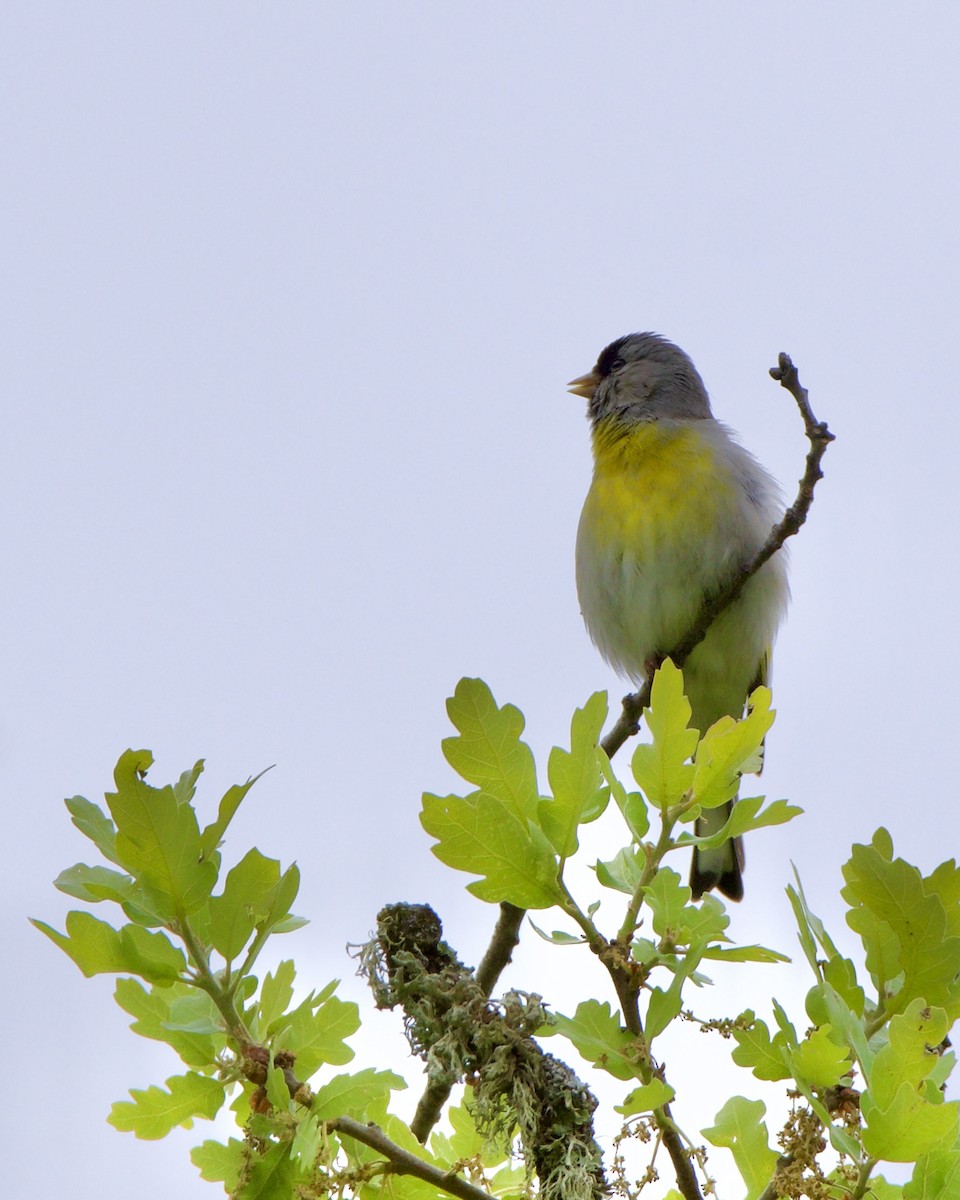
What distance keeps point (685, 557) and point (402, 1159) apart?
3657 mm

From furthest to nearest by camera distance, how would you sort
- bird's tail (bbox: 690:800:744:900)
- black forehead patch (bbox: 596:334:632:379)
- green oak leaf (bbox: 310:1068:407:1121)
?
black forehead patch (bbox: 596:334:632:379)
bird's tail (bbox: 690:800:744:900)
green oak leaf (bbox: 310:1068:407:1121)

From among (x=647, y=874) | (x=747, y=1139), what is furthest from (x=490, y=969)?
(x=647, y=874)

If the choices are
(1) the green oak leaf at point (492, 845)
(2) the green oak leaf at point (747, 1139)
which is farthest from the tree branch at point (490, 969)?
(1) the green oak leaf at point (492, 845)

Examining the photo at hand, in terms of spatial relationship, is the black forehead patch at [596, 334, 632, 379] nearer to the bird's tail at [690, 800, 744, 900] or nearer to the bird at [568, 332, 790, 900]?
the bird at [568, 332, 790, 900]

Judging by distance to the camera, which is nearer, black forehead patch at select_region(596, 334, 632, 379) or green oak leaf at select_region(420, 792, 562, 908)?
green oak leaf at select_region(420, 792, 562, 908)

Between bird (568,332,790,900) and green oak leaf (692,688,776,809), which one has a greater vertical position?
bird (568,332,790,900)

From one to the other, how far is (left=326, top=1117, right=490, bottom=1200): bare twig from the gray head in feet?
14.1

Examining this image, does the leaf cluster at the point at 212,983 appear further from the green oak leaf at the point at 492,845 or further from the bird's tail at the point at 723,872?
the bird's tail at the point at 723,872

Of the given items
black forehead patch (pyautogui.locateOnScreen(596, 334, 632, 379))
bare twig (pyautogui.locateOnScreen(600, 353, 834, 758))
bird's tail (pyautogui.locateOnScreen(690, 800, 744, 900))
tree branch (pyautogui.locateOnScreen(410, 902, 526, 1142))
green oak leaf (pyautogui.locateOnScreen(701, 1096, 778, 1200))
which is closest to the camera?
green oak leaf (pyautogui.locateOnScreen(701, 1096, 778, 1200))

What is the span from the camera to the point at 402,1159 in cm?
168

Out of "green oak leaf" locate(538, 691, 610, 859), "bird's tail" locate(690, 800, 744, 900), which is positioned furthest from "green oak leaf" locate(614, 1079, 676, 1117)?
"bird's tail" locate(690, 800, 744, 900)

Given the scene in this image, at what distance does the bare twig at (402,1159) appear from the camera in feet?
5.39

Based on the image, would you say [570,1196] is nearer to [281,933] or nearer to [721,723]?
[281,933]

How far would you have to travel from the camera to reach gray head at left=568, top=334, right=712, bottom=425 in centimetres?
589
